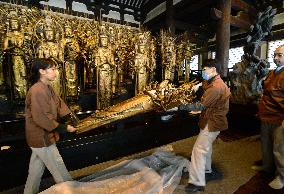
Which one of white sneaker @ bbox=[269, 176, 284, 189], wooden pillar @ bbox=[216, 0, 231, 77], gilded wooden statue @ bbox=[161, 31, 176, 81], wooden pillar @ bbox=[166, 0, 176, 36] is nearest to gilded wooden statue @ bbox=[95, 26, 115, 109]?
gilded wooden statue @ bbox=[161, 31, 176, 81]

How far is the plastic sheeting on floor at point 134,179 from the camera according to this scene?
A: 107 inches

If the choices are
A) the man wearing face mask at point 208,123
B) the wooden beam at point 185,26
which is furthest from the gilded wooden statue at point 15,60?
the wooden beam at point 185,26

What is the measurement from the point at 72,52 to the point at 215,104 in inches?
171

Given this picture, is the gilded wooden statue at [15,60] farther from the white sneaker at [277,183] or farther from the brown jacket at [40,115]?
the white sneaker at [277,183]

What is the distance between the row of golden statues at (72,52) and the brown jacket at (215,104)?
2.37 metres

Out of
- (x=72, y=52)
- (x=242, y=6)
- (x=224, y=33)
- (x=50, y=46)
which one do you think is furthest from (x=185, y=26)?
(x=50, y=46)

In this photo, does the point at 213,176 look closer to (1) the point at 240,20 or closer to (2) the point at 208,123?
(2) the point at 208,123

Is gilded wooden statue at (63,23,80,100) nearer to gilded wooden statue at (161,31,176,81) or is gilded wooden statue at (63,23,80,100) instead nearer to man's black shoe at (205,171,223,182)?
gilded wooden statue at (161,31,176,81)

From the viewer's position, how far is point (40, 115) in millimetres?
2330

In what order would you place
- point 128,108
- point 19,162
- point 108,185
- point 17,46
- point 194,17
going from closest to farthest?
point 108,185 < point 19,162 < point 128,108 < point 17,46 < point 194,17

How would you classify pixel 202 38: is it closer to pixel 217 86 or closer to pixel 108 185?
pixel 217 86

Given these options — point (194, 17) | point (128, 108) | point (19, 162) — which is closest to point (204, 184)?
point (128, 108)

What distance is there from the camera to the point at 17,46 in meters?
4.96

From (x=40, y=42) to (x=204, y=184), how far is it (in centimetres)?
472
